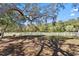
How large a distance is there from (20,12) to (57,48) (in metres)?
0.47

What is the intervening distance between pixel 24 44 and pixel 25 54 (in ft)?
0.30

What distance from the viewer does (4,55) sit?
1.81 meters

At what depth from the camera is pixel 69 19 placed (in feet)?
6.03

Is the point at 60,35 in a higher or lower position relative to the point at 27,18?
lower

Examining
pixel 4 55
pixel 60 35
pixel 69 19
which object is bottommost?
pixel 4 55

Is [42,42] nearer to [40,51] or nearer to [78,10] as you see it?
[40,51]

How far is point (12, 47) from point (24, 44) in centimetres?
11

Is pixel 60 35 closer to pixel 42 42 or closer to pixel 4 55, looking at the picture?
pixel 42 42

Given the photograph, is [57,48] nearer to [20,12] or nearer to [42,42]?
[42,42]

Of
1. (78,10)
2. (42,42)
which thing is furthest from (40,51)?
(78,10)

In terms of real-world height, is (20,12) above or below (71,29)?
above

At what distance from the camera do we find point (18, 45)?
1.83 metres

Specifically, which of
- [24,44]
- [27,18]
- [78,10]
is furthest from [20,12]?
[78,10]

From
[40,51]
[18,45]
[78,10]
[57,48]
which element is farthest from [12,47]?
[78,10]
